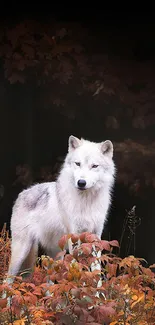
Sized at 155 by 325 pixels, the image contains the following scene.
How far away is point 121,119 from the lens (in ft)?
14.5

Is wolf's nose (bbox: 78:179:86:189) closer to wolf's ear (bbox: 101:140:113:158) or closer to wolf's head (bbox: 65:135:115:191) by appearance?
wolf's head (bbox: 65:135:115:191)

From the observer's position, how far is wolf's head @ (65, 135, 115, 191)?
3779mm

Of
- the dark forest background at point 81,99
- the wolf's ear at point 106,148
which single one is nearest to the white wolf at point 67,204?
the wolf's ear at point 106,148

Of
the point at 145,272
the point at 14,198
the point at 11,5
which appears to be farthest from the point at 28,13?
the point at 145,272

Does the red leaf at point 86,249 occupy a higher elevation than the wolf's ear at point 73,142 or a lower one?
lower

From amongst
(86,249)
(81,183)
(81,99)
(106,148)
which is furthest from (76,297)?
(81,99)

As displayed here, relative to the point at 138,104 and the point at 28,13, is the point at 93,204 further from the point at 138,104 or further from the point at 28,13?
the point at 28,13

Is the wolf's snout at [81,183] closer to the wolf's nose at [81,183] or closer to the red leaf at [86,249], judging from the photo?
the wolf's nose at [81,183]

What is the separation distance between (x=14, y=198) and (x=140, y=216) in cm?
102

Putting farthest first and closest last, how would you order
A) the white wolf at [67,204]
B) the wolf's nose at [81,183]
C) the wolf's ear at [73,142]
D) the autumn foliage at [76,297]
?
the wolf's ear at [73,142]
the white wolf at [67,204]
the wolf's nose at [81,183]
the autumn foliage at [76,297]

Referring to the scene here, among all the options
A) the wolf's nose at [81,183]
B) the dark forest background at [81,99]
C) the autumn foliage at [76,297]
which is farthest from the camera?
the dark forest background at [81,99]

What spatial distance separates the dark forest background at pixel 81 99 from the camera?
4.37 metres

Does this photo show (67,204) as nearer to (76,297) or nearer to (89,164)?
(89,164)

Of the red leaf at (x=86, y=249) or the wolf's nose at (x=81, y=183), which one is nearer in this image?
the red leaf at (x=86, y=249)
